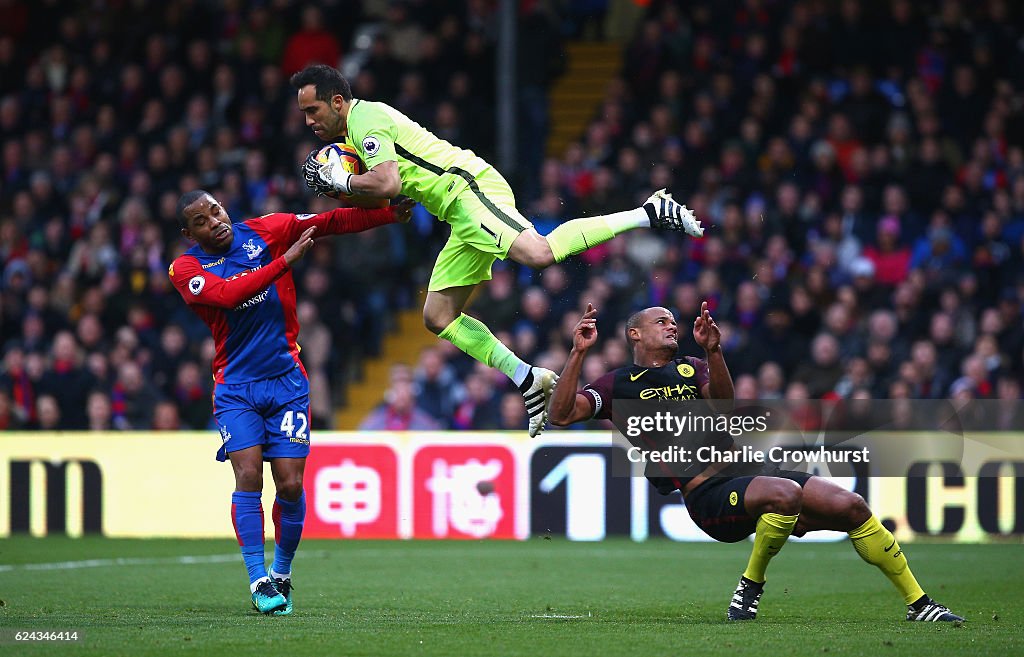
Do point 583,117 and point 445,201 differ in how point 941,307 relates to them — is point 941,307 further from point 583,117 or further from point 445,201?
point 445,201

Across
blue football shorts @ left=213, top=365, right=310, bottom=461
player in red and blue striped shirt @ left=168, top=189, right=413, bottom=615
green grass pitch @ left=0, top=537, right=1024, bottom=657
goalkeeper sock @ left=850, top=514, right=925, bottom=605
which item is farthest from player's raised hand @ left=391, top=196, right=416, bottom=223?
goalkeeper sock @ left=850, top=514, right=925, bottom=605

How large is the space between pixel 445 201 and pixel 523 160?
970 centimetres

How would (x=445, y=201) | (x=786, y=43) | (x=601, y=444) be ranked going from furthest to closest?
1. (x=786, y=43)
2. (x=601, y=444)
3. (x=445, y=201)

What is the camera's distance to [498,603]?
33.1ft

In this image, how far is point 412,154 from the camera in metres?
9.38

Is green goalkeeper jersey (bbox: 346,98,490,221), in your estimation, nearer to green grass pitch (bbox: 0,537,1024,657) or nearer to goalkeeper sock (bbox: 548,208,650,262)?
goalkeeper sock (bbox: 548,208,650,262)

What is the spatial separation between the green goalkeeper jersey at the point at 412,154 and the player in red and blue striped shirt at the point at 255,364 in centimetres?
40

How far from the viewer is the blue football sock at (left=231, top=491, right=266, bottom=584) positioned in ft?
30.9

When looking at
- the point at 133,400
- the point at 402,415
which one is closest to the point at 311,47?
the point at 133,400

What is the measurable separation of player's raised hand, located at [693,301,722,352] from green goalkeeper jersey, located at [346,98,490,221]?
65.6 inches

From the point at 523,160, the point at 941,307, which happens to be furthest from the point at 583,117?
the point at 941,307
